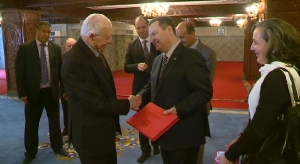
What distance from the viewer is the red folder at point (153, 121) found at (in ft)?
5.63

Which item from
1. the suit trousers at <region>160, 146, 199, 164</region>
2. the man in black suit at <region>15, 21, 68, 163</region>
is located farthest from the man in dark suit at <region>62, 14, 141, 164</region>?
the man in black suit at <region>15, 21, 68, 163</region>

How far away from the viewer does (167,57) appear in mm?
1881

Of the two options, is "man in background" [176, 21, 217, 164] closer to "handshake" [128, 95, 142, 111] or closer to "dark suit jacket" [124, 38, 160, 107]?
"dark suit jacket" [124, 38, 160, 107]

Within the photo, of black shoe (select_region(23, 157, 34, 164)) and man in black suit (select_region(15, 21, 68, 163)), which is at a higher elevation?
man in black suit (select_region(15, 21, 68, 163))

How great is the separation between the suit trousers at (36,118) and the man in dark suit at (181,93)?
1.77m

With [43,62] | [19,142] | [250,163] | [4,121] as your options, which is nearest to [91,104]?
[250,163]

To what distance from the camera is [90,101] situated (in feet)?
5.57

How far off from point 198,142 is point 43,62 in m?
2.13

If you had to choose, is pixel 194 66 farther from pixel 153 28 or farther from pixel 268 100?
pixel 268 100

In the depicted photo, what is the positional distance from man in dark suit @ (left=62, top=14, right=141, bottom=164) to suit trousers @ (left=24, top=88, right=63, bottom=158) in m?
1.44

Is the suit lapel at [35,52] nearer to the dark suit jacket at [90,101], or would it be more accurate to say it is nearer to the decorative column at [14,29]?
the dark suit jacket at [90,101]

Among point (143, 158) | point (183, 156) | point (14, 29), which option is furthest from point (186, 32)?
point (14, 29)

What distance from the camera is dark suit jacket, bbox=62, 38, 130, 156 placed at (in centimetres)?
171

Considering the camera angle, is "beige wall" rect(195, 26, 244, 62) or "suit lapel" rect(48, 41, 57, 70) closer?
"suit lapel" rect(48, 41, 57, 70)
